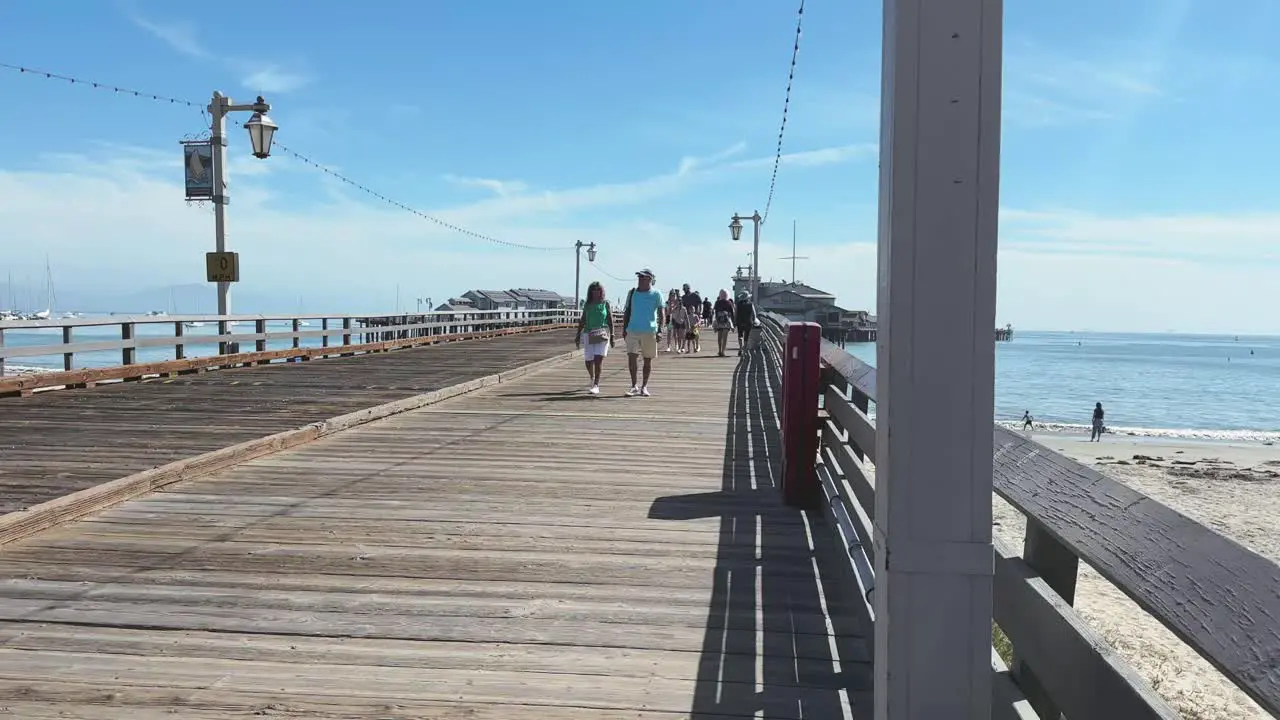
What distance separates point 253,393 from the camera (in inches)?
453

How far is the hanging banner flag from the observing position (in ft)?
50.0

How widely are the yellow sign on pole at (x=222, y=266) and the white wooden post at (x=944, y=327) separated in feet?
48.5

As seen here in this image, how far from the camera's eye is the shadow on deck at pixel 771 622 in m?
2.95

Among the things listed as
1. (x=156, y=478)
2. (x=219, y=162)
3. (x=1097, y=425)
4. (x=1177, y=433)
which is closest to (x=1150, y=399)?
(x=1177, y=433)

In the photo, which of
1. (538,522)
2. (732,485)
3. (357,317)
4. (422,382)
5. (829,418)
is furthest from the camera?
(357,317)

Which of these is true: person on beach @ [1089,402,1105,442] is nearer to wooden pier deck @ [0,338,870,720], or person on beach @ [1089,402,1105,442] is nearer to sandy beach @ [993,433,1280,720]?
sandy beach @ [993,433,1280,720]

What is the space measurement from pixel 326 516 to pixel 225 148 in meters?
12.0

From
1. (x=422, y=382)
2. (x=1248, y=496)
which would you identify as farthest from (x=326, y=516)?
(x=1248, y=496)

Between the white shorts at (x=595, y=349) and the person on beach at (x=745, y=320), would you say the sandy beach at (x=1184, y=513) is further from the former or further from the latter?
the person on beach at (x=745, y=320)

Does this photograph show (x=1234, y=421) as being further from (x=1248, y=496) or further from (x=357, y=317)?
(x=357, y=317)

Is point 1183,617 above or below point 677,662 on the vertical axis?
above

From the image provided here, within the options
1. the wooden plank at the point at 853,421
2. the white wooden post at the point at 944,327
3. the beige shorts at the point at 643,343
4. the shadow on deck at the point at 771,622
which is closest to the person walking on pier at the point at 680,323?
the beige shorts at the point at 643,343

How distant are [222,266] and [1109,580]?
1554 centimetres

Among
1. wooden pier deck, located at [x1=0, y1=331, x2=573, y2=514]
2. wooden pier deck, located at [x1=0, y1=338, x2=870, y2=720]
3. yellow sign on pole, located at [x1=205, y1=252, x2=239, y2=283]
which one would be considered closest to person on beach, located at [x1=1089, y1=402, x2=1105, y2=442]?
wooden pier deck, located at [x1=0, y1=331, x2=573, y2=514]
